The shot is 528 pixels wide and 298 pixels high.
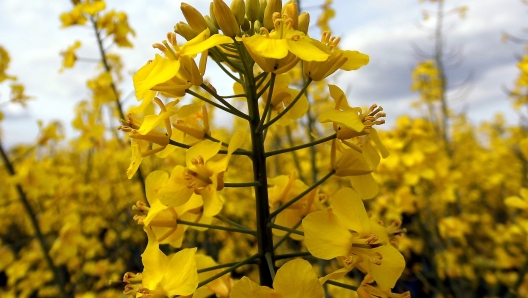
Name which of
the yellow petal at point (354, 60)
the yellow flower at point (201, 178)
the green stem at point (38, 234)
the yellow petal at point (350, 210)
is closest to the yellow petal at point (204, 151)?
the yellow flower at point (201, 178)

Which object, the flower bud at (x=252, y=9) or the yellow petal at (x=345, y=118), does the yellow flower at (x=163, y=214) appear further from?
the flower bud at (x=252, y=9)

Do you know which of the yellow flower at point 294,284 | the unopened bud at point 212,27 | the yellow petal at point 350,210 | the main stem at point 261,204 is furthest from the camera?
the unopened bud at point 212,27

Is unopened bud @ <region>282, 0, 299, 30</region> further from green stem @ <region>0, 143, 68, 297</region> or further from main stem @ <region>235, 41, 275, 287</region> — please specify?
green stem @ <region>0, 143, 68, 297</region>

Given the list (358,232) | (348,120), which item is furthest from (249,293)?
(348,120)

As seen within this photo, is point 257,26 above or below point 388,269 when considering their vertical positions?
above

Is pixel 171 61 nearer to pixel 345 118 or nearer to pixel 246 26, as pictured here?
pixel 246 26

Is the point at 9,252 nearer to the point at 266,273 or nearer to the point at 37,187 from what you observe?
the point at 37,187

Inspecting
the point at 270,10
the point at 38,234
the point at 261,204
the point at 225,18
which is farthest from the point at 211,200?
the point at 38,234
